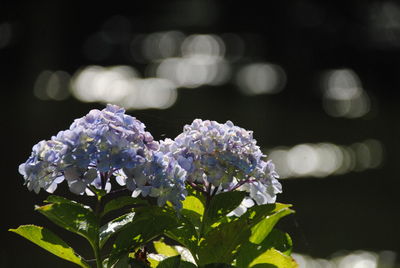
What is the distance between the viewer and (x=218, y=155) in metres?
1.18

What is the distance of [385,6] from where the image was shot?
6.43m

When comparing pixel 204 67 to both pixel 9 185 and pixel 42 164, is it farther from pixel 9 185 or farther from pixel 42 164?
pixel 42 164

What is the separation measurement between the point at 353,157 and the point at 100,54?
2.20 m

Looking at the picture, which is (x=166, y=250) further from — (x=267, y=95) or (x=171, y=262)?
(x=267, y=95)

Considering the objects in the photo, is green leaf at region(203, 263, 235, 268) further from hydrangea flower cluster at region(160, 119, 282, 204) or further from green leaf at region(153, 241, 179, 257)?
green leaf at region(153, 241, 179, 257)

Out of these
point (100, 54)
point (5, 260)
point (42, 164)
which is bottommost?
point (5, 260)

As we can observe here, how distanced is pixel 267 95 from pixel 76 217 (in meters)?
4.06

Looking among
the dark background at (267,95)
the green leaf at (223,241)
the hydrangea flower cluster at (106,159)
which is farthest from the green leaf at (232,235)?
the dark background at (267,95)

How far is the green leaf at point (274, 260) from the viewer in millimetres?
1261

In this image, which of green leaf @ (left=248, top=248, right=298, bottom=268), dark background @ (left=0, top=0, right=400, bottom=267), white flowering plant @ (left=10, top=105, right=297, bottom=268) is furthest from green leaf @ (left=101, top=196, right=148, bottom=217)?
dark background @ (left=0, top=0, right=400, bottom=267)

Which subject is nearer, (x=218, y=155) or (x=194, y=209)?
(x=218, y=155)

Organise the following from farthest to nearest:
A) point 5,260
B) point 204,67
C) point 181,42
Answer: point 181,42 → point 204,67 → point 5,260

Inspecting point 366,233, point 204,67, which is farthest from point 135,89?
point 366,233

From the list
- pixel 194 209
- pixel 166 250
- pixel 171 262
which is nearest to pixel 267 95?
pixel 166 250
